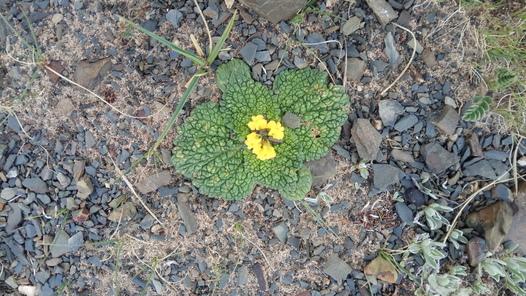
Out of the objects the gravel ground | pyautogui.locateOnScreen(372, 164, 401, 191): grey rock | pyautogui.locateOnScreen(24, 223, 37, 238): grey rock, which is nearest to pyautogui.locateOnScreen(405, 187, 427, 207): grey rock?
the gravel ground

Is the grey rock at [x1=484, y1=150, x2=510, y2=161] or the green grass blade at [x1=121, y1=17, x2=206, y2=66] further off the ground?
the green grass blade at [x1=121, y1=17, x2=206, y2=66]

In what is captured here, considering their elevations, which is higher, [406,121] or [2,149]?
[406,121]

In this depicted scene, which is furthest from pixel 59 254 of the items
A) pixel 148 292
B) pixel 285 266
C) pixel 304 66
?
pixel 304 66

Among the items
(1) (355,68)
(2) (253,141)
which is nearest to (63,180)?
(2) (253,141)

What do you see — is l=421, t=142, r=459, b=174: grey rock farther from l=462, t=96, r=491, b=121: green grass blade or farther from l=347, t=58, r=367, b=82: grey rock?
l=347, t=58, r=367, b=82: grey rock

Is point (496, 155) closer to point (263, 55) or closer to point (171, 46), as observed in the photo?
point (263, 55)

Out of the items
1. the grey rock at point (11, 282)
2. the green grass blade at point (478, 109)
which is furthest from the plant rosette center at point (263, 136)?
the grey rock at point (11, 282)

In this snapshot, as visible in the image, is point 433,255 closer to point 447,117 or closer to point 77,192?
point 447,117
